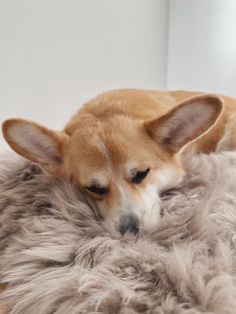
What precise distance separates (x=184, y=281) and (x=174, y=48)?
1.67m

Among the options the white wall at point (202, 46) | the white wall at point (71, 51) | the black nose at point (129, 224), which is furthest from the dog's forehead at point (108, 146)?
the white wall at point (202, 46)

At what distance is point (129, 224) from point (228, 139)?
1.99 feet

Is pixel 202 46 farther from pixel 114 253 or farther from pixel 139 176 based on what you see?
pixel 114 253

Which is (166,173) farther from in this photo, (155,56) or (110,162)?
(155,56)

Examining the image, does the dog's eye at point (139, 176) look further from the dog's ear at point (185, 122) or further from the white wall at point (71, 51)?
the white wall at point (71, 51)

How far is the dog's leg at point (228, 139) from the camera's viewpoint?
1.45m

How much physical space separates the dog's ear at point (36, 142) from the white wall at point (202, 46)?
117cm

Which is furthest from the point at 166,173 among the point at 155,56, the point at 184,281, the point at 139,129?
the point at 155,56

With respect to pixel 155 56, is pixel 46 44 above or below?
above

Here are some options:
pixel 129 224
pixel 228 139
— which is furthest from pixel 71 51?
pixel 129 224

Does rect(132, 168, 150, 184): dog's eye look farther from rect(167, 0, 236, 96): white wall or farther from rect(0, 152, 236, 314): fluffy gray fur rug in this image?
rect(167, 0, 236, 96): white wall

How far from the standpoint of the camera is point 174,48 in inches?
88.0

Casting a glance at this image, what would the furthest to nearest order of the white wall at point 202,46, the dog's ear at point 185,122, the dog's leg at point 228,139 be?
the white wall at point 202,46
the dog's leg at point 228,139
the dog's ear at point 185,122

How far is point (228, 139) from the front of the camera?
146 cm
